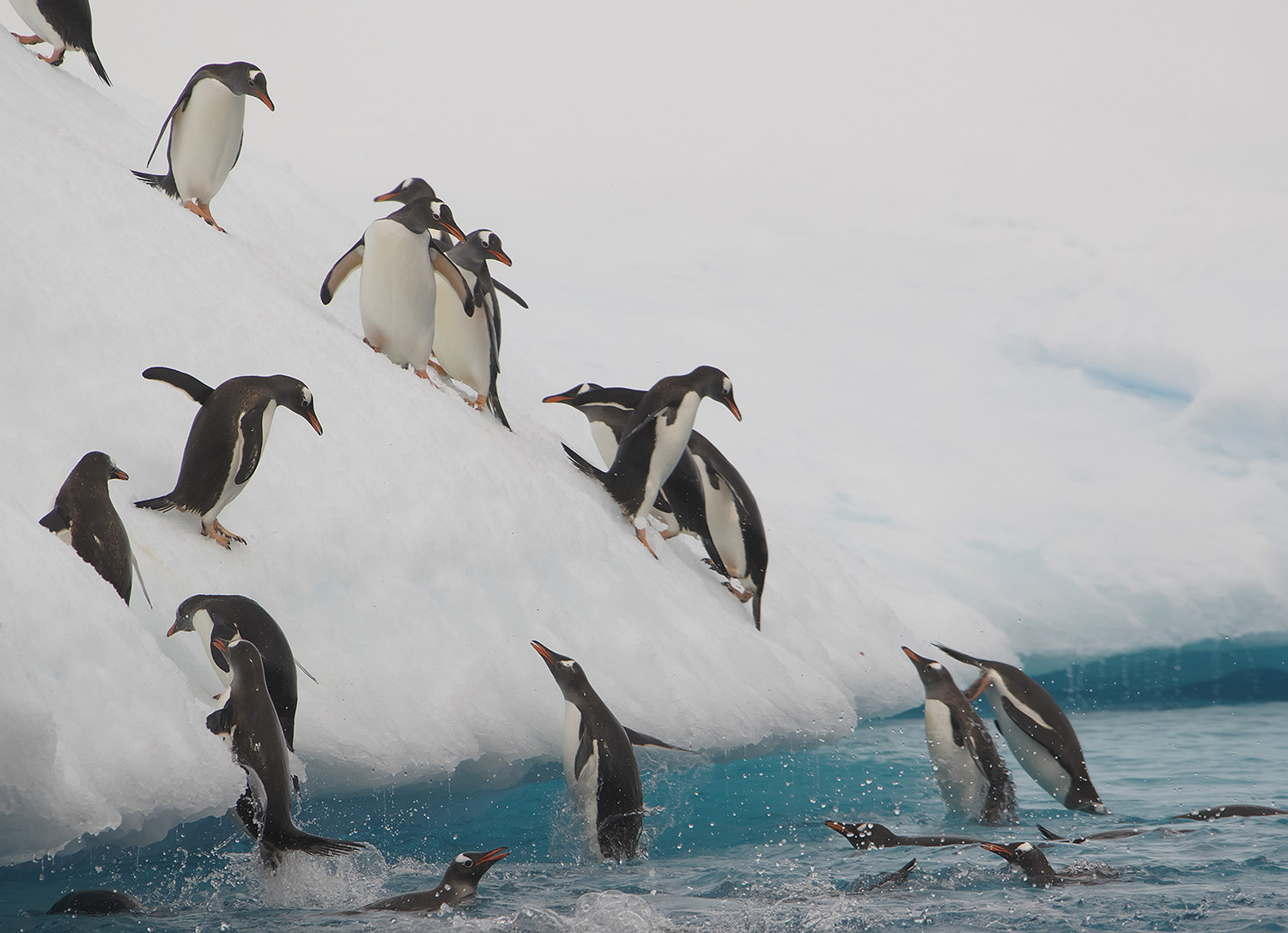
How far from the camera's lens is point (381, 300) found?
12.5ft

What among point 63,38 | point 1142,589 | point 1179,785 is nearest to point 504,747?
point 1179,785

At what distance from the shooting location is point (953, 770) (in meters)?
3.71

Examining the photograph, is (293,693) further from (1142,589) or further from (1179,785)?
(1142,589)

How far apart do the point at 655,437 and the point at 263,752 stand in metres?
2.05

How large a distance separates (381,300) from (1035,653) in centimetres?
457

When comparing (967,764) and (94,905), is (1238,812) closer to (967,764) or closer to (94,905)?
(967,764)

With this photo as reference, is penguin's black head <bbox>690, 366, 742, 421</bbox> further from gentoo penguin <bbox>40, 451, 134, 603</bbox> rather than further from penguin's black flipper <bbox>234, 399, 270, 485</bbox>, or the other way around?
gentoo penguin <bbox>40, 451, 134, 603</bbox>

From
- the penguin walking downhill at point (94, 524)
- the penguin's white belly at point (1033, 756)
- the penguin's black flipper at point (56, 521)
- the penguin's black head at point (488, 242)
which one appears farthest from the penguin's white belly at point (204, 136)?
the penguin's white belly at point (1033, 756)

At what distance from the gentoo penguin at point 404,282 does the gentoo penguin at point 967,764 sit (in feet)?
6.90

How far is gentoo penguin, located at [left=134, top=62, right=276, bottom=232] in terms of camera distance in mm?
4207

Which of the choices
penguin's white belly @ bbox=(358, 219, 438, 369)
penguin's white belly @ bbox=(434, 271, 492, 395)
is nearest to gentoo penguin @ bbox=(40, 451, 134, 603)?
penguin's white belly @ bbox=(358, 219, 438, 369)

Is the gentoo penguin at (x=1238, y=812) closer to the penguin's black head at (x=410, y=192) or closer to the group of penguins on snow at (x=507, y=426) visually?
the group of penguins on snow at (x=507, y=426)

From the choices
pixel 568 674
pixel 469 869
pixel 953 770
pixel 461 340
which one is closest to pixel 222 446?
pixel 568 674

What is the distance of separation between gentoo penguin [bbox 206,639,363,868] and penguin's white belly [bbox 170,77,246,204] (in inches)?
113
